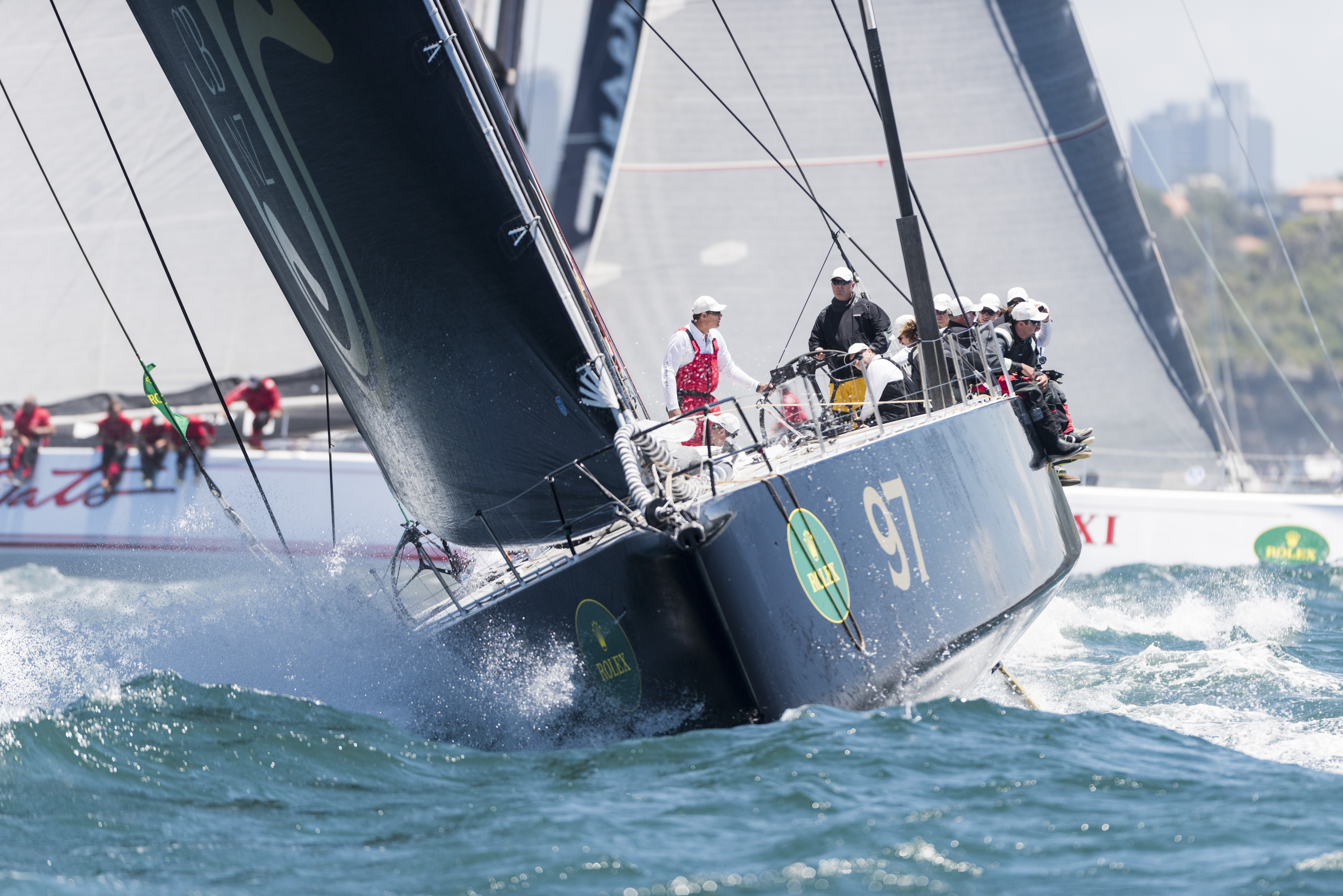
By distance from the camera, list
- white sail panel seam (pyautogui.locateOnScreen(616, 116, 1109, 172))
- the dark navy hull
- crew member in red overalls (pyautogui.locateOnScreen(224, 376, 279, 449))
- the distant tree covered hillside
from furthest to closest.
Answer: the distant tree covered hillside → crew member in red overalls (pyautogui.locateOnScreen(224, 376, 279, 449)) → white sail panel seam (pyautogui.locateOnScreen(616, 116, 1109, 172)) → the dark navy hull

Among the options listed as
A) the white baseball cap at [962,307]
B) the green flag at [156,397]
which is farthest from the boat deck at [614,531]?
the green flag at [156,397]

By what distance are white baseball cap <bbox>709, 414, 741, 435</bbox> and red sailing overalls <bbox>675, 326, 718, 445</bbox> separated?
8.8 inches

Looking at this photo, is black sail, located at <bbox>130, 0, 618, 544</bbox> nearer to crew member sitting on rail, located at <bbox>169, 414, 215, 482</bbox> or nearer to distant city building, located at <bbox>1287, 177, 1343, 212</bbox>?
crew member sitting on rail, located at <bbox>169, 414, 215, 482</bbox>

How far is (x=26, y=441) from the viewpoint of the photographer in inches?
417

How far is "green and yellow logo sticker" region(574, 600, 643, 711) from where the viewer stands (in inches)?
143

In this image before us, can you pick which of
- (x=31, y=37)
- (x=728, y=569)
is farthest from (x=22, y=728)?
(x=31, y=37)

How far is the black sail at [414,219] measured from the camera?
375 centimetres

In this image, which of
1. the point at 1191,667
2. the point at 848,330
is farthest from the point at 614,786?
the point at 1191,667

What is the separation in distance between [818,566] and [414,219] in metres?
1.60

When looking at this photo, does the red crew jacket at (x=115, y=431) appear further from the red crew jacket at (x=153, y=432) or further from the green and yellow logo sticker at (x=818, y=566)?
the green and yellow logo sticker at (x=818, y=566)

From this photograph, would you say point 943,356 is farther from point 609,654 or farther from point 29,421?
point 29,421

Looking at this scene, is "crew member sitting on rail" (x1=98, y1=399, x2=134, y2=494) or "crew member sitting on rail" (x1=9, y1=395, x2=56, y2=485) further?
"crew member sitting on rail" (x1=9, y1=395, x2=56, y2=485)

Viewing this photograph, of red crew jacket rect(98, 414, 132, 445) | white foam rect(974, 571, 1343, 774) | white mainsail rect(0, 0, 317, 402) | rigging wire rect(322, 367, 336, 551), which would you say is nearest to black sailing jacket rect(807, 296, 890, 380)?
white foam rect(974, 571, 1343, 774)

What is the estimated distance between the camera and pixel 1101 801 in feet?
9.91
